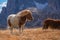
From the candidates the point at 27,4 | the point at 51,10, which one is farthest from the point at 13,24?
the point at 27,4

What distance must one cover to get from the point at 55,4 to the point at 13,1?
23.8m

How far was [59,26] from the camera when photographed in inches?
594

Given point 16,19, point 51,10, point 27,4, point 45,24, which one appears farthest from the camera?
point 27,4

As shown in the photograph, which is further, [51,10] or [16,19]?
[51,10]

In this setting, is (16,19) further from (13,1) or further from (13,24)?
(13,1)

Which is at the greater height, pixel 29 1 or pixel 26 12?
pixel 29 1

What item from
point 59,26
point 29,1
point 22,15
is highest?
point 29,1

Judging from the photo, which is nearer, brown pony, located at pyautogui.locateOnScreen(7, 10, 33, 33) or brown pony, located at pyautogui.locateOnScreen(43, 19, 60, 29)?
brown pony, located at pyautogui.locateOnScreen(7, 10, 33, 33)

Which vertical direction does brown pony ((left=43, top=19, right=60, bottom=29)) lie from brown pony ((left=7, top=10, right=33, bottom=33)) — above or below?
below

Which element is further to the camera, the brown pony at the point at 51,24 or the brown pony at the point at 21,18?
the brown pony at the point at 51,24

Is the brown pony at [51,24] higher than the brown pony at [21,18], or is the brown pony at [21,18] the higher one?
the brown pony at [21,18]

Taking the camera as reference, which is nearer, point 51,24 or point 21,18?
point 21,18

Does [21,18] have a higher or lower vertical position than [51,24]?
higher

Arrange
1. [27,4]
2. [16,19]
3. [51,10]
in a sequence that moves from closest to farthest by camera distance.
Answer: [16,19]
[51,10]
[27,4]
